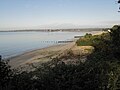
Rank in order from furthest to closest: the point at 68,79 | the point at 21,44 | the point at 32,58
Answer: the point at 21,44
the point at 32,58
the point at 68,79

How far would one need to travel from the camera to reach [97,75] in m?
7.22

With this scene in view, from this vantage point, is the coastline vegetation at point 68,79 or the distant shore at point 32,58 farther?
the distant shore at point 32,58

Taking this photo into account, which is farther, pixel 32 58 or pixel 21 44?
pixel 21 44

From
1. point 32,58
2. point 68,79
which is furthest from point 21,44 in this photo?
point 68,79

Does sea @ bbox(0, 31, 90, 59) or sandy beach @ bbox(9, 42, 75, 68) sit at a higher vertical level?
sandy beach @ bbox(9, 42, 75, 68)

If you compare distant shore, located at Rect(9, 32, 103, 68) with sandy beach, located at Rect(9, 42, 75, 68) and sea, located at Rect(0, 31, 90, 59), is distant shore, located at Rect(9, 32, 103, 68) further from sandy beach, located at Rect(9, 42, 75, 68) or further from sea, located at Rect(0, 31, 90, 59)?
sea, located at Rect(0, 31, 90, 59)

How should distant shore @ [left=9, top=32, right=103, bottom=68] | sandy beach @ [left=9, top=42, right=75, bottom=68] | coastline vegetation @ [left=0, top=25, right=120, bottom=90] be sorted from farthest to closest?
sandy beach @ [left=9, top=42, right=75, bottom=68] → distant shore @ [left=9, top=32, right=103, bottom=68] → coastline vegetation @ [left=0, top=25, right=120, bottom=90]

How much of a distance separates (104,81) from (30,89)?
1.81 metres

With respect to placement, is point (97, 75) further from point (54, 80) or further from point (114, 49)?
point (114, 49)

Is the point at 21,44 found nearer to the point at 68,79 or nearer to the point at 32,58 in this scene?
the point at 32,58

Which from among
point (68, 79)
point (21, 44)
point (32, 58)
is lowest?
point (21, 44)

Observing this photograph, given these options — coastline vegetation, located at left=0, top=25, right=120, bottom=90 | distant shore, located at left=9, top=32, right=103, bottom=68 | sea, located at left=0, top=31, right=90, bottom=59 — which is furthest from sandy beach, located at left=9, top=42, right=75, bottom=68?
coastline vegetation, located at left=0, top=25, right=120, bottom=90

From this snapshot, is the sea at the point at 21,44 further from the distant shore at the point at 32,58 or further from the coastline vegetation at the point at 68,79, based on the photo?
the coastline vegetation at the point at 68,79

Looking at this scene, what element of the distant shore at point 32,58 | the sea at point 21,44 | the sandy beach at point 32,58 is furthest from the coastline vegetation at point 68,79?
the sea at point 21,44
